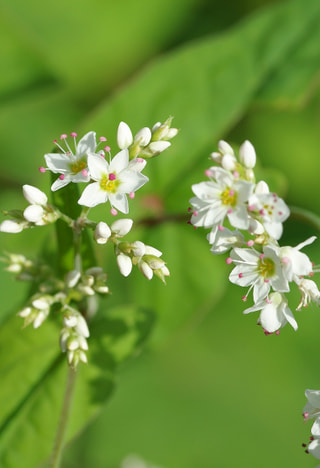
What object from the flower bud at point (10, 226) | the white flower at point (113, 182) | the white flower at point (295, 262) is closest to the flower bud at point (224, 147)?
the white flower at point (113, 182)

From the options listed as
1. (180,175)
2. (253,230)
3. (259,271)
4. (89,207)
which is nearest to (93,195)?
(89,207)

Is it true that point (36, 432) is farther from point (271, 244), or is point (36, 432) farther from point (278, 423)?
point (278, 423)

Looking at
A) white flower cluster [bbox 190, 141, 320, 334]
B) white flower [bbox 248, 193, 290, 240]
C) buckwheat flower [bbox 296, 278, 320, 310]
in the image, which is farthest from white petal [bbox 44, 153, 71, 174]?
buckwheat flower [bbox 296, 278, 320, 310]

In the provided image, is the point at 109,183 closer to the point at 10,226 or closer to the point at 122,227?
the point at 122,227

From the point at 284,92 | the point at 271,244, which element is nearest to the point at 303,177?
the point at 284,92

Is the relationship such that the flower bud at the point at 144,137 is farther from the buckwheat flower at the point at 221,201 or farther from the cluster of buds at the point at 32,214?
the cluster of buds at the point at 32,214

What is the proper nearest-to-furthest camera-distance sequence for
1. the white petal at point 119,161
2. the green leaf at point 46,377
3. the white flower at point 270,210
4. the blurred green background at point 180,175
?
1. the white flower at point 270,210
2. the white petal at point 119,161
3. the green leaf at point 46,377
4. the blurred green background at point 180,175

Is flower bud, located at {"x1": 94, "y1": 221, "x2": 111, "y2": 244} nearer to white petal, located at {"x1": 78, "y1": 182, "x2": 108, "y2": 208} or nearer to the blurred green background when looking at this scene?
white petal, located at {"x1": 78, "y1": 182, "x2": 108, "y2": 208}
